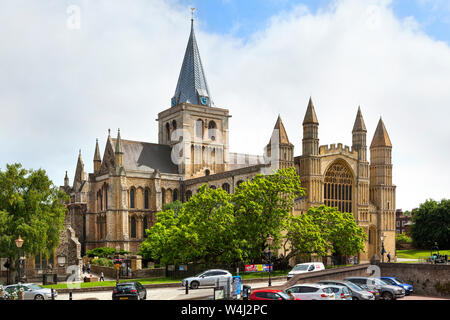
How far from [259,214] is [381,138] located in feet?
104

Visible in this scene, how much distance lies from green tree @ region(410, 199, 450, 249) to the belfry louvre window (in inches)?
843

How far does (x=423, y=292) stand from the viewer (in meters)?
42.7

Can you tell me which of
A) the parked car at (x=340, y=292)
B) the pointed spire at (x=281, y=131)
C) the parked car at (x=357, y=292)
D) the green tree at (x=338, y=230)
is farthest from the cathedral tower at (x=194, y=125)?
the parked car at (x=340, y=292)

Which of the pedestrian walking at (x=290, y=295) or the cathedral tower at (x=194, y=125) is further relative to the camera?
the cathedral tower at (x=194, y=125)

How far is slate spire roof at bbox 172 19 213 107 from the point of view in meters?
88.6

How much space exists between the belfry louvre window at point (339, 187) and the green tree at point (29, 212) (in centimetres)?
3190

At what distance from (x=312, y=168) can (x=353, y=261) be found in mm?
11375

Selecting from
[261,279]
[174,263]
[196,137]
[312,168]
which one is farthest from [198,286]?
[196,137]

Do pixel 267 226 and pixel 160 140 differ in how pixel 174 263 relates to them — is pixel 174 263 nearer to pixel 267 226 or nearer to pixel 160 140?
pixel 267 226

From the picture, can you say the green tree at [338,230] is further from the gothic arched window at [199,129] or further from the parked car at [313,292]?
the gothic arched window at [199,129]

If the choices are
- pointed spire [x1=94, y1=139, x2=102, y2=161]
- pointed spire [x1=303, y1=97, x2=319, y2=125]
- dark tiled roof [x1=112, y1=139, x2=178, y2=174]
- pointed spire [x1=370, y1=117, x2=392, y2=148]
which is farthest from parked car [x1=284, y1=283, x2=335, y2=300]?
pointed spire [x1=94, y1=139, x2=102, y2=161]

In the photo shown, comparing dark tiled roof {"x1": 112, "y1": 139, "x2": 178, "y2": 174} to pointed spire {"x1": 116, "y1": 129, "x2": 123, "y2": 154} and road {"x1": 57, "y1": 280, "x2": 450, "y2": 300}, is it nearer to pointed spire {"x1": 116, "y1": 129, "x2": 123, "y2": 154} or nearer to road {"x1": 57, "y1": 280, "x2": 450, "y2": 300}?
pointed spire {"x1": 116, "y1": 129, "x2": 123, "y2": 154}

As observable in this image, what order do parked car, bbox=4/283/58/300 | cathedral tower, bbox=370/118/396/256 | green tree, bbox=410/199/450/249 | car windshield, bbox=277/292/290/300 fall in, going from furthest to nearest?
1. green tree, bbox=410/199/450/249
2. cathedral tower, bbox=370/118/396/256
3. parked car, bbox=4/283/58/300
4. car windshield, bbox=277/292/290/300

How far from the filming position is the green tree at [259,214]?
46.5 meters
